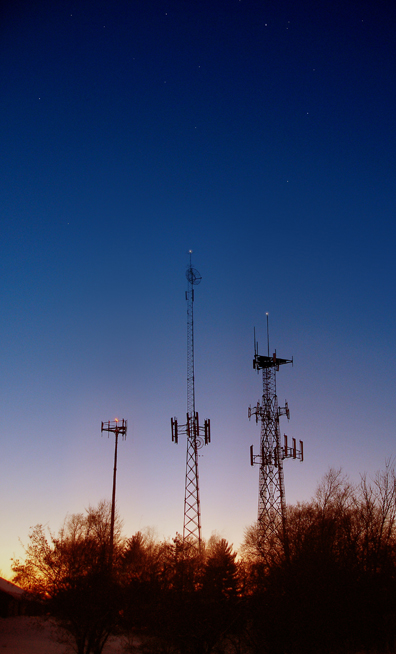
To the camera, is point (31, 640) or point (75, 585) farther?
point (31, 640)

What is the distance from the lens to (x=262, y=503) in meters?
44.0

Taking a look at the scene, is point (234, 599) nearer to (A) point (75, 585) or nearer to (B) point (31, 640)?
(A) point (75, 585)

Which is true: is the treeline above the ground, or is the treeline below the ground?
above

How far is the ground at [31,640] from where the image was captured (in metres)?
31.7

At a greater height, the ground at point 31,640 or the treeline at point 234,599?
the treeline at point 234,599

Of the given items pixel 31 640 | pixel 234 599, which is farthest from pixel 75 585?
pixel 31 640

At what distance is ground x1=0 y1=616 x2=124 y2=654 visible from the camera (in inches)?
1248

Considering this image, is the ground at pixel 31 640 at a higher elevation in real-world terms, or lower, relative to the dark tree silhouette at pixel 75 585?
lower

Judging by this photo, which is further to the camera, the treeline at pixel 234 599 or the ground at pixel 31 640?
the ground at pixel 31 640

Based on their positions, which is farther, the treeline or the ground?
the ground

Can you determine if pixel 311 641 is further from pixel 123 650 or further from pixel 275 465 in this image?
pixel 275 465

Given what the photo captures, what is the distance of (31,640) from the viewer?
3603 cm

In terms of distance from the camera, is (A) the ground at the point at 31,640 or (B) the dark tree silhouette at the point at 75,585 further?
(A) the ground at the point at 31,640

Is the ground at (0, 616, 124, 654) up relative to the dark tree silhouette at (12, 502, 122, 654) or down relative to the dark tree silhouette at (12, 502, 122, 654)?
down
